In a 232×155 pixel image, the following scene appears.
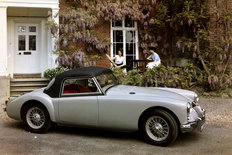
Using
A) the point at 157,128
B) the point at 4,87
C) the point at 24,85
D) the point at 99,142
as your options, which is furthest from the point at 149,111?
the point at 4,87

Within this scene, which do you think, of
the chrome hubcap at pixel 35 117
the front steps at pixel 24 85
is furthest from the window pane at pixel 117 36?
the chrome hubcap at pixel 35 117

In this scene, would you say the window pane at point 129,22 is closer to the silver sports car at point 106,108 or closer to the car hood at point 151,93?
the silver sports car at point 106,108

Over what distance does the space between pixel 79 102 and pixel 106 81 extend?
2.81 ft

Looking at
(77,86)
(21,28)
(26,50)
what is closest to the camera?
(77,86)

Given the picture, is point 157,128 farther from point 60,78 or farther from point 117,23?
point 117,23

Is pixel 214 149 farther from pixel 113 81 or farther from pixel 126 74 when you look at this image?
pixel 126 74

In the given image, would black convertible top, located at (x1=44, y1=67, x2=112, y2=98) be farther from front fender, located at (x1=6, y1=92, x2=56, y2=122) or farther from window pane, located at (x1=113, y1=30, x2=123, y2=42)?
window pane, located at (x1=113, y1=30, x2=123, y2=42)

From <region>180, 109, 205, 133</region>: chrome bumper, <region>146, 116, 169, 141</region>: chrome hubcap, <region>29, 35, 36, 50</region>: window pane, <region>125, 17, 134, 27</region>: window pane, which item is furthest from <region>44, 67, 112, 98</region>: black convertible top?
<region>125, 17, 134, 27</region>: window pane

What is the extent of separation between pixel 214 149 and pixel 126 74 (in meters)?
6.13

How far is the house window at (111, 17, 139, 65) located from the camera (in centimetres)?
1340

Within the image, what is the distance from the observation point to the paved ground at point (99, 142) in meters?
4.81

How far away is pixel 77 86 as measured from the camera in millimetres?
5848

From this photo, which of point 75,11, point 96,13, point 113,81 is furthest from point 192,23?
point 113,81

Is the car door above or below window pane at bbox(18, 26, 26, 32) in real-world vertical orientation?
below
